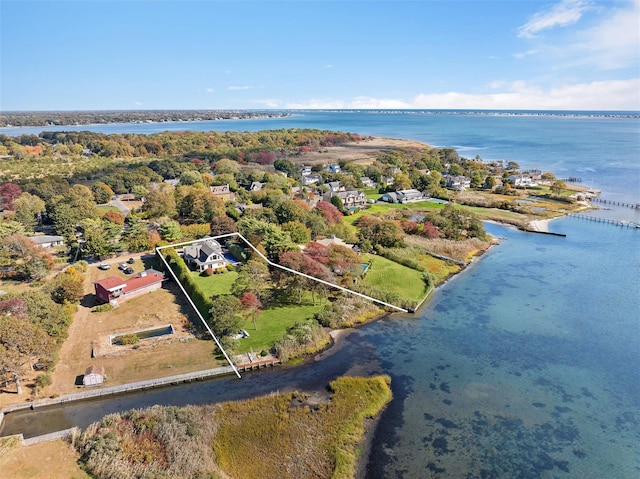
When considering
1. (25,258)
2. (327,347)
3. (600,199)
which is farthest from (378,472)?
(600,199)

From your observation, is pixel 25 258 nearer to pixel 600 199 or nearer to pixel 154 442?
pixel 154 442

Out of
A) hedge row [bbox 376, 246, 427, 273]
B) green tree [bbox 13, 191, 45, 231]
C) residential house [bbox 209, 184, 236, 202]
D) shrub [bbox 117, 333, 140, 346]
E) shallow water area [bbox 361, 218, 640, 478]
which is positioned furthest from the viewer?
residential house [bbox 209, 184, 236, 202]

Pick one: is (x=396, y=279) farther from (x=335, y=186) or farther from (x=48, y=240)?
(x=48, y=240)

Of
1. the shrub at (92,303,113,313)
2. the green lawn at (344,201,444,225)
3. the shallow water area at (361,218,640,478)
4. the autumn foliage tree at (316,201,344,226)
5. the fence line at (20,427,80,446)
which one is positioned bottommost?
the shallow water area at (361,218,640,478)

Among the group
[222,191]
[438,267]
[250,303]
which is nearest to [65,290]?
[250,303]

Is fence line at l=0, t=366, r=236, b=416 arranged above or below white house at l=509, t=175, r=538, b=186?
below

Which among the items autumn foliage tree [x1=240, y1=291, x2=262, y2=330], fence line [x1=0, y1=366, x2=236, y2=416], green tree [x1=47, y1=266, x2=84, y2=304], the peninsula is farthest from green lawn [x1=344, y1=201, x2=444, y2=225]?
fence line [x1=0, y1=366, x2=236, y2=416]

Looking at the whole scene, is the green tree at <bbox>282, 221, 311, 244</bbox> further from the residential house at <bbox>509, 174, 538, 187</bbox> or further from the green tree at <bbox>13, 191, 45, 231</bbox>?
the residential house at <bbox>509, 174, 538, 187</bbox>

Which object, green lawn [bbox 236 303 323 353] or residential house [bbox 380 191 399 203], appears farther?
residential house [bbox 380 191 399 203]

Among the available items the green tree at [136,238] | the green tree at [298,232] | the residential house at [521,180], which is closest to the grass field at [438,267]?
the green tree at [298,232]
